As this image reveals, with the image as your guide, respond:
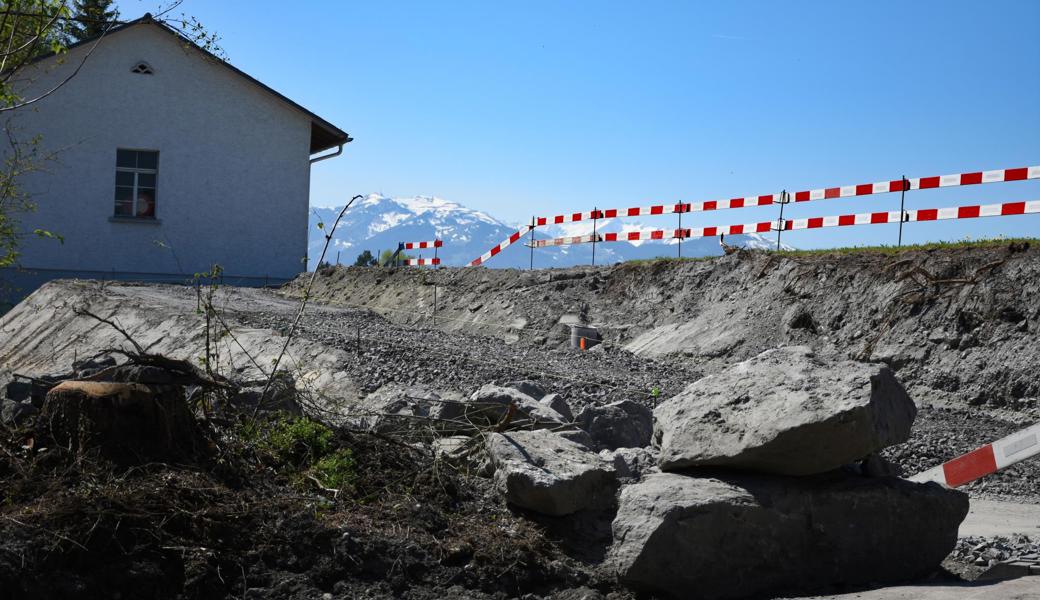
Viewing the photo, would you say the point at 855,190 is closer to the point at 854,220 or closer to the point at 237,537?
the point at 854,220

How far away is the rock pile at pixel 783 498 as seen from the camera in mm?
5121

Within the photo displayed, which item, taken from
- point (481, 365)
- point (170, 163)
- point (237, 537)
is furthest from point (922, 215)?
point (170, 163)

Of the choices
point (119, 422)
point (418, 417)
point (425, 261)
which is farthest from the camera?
point (425, 261)

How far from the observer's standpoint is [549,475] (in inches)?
235

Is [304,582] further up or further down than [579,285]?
further down

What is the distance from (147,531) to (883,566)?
13.5 feet

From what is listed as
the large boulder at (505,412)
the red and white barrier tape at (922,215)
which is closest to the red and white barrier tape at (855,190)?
the red and white barrier tape at (922,215)

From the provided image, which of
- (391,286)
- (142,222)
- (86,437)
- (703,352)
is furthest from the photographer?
(142,222)

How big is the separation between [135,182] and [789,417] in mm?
24140

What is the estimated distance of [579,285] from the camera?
18.6 metres

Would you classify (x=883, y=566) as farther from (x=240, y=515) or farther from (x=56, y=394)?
(x=56, y=394)

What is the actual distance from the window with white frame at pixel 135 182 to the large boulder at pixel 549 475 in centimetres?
2203

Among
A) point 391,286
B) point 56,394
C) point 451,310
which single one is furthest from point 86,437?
point 391,286

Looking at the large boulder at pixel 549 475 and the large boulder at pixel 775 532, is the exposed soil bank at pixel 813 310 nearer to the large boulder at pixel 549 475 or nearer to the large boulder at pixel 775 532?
the large boulder at pixel 775 532
